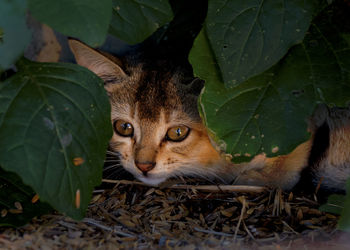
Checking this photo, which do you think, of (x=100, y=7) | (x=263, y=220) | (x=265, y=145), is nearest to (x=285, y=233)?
(x=263, y=220)

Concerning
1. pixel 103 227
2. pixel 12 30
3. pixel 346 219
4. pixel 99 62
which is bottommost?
pixel 103 227

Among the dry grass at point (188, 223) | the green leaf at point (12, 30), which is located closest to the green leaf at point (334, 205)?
the dry grass at point (188, 223)

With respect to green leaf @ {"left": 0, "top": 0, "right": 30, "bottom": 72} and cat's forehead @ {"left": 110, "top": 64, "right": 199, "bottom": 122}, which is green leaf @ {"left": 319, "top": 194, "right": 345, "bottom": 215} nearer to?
cat's forehead @ {"left": 110, "top": 64, "right": 199, "bottom": 122}

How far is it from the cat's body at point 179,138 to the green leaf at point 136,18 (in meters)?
0.46

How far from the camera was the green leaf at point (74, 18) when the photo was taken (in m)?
1.27

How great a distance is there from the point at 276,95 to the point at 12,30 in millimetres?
944

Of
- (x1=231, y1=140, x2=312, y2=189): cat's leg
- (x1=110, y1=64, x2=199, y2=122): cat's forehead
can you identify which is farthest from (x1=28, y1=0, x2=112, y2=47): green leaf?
(x1=231, y1=140, x2=312, y2=189): cat's leg

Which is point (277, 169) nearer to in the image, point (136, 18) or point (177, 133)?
point (177, 133)

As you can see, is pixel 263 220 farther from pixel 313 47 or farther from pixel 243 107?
pixel 313 47

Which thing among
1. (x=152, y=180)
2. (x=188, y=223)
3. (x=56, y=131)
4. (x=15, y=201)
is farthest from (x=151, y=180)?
(x=56, y=131)

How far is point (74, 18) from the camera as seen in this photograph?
4.24ft

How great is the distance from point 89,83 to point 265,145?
68 cm

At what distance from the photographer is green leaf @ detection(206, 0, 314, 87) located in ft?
4.98

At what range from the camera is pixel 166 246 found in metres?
1.60
